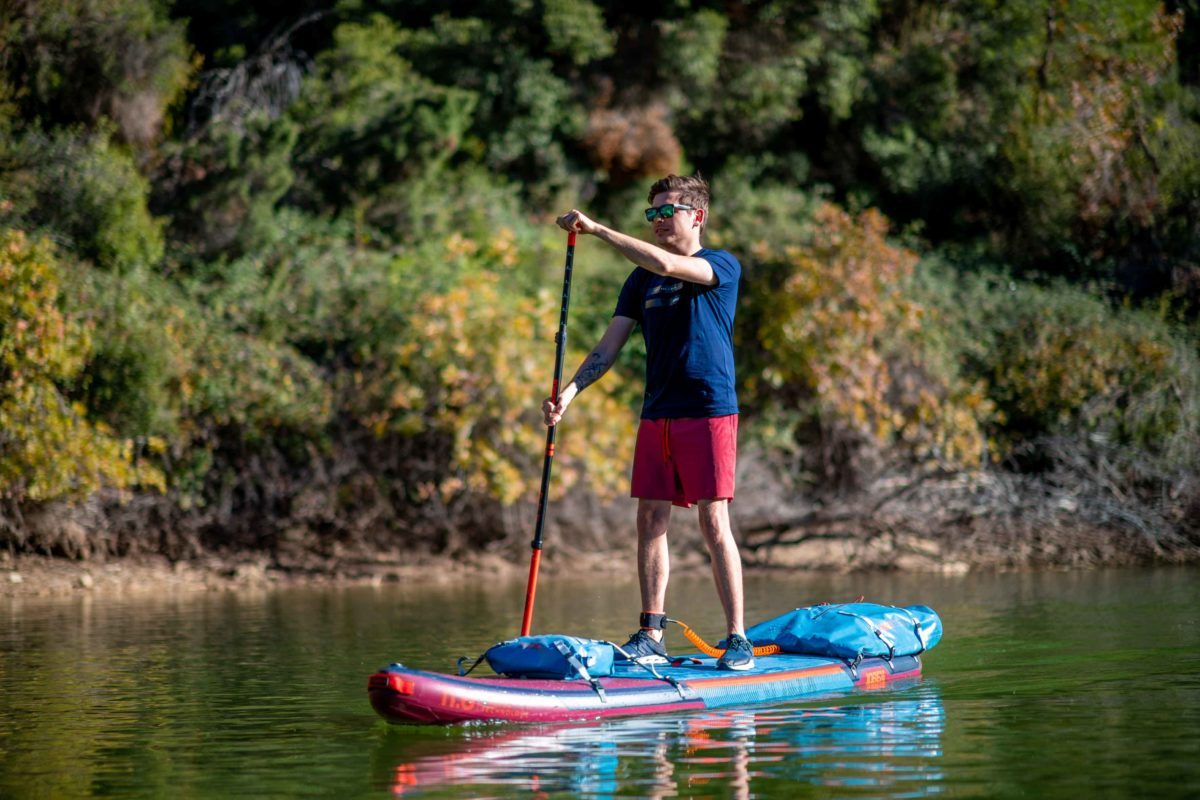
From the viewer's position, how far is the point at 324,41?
20.6m

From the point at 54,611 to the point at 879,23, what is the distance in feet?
49.8

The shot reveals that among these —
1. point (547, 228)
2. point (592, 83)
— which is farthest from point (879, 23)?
point (547, 228)

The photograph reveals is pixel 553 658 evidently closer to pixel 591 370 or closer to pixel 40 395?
pixel 591 370

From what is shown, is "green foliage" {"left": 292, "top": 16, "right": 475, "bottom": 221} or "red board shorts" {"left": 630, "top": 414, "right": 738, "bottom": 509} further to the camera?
"green foliage" {"left": 292, "top": 16, "right": 475, "bottom": 221}

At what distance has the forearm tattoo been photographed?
7086mm

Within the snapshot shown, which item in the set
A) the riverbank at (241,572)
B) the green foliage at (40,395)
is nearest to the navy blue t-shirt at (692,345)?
the green foliage at (40,395)

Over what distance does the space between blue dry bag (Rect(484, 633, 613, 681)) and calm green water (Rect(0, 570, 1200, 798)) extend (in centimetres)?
26

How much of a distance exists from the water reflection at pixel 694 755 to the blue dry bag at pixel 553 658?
252mm

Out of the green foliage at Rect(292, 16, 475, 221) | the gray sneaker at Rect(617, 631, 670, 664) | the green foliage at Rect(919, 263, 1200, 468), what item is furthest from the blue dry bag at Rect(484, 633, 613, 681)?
the green foliage at Rect(292, 16, 475, 221)

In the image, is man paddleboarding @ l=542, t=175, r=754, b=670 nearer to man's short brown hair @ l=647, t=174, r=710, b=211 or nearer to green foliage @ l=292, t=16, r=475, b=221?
man's short brown hair @ l=647, t=174, r=710, b=211

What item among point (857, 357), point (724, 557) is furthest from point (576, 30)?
point (724, 557)

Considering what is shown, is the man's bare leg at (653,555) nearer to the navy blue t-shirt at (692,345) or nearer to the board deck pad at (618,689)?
the board deck pad at (618,689)

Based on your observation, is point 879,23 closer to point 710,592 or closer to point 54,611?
point 710,592

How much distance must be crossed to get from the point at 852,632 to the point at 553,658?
1673mm
